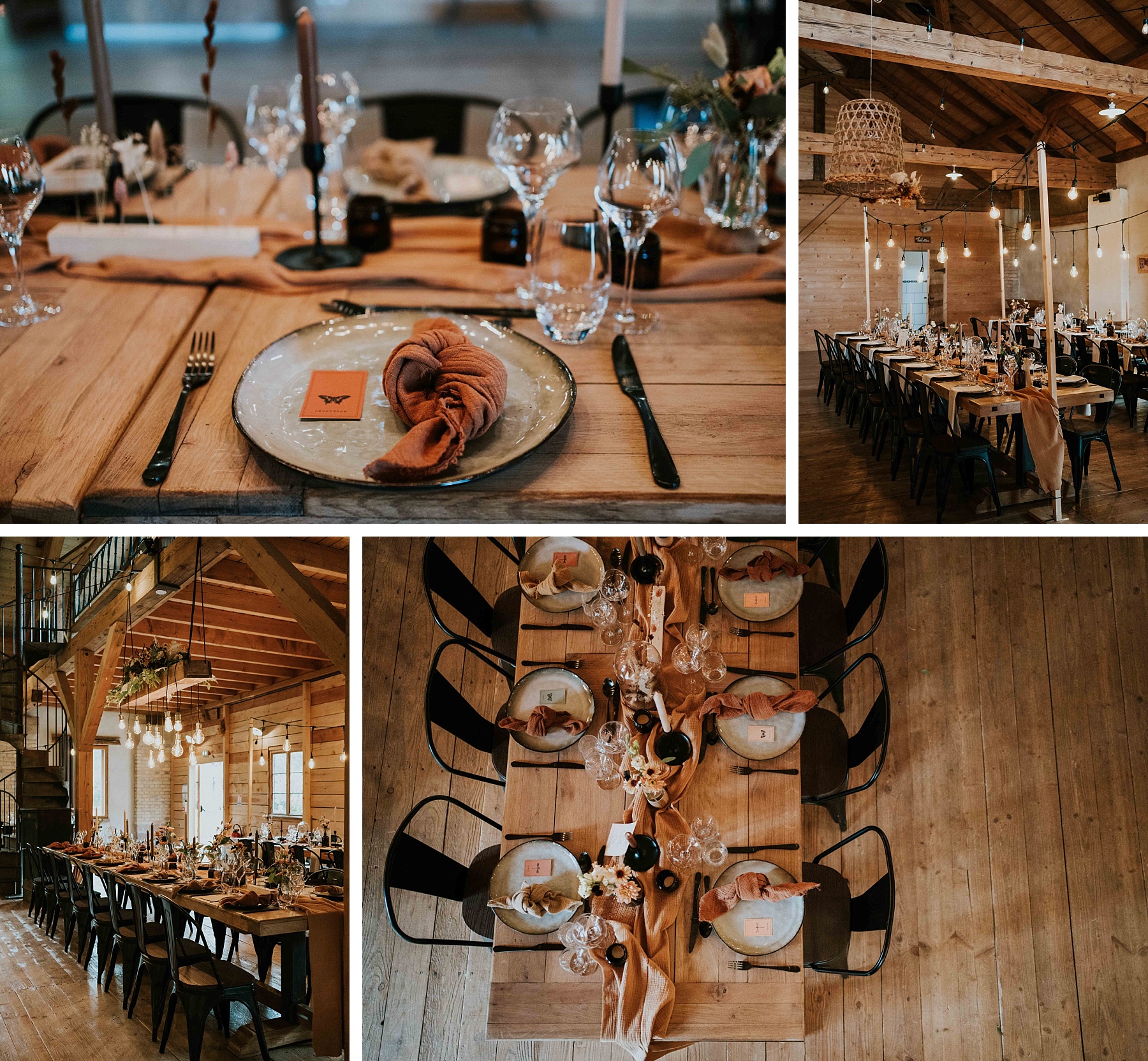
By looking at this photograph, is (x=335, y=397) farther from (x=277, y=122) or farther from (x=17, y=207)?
(x=277, y=122)

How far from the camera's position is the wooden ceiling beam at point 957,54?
2.23 metres

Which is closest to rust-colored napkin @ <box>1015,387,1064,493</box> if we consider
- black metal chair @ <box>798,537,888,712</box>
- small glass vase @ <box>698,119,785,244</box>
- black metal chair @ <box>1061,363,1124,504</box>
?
black metal chair @ <box>1061,363,1124,504</box>

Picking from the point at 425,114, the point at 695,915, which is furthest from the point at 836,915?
the point at 425,114

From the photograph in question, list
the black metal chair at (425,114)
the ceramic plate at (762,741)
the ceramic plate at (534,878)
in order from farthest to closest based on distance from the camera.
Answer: the black metal chair at (425,114) < the ceramic plate at (762,741) < the ceramic plate at (534,878)

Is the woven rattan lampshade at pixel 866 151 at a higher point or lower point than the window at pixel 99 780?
higher

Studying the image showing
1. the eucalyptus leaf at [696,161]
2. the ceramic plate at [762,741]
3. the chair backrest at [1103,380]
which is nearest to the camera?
the eucalyptus leaf at [696,161]

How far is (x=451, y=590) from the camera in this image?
7.91 feet

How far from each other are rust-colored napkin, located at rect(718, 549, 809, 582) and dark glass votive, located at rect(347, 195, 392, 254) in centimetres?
126

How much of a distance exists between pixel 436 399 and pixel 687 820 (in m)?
1.29

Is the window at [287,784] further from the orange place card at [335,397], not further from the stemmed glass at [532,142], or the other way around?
the stemmed glass at [532,142]

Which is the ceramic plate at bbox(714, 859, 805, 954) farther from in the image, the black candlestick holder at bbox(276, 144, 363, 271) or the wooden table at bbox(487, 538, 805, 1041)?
the black candlestick holder at bbox(276, 144, 363, 271)

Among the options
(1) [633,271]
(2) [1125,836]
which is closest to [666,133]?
(1) [633,271]

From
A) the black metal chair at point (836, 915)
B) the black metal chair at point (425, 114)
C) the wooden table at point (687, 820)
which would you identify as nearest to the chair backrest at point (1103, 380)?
the wooden table at point (687, 820)

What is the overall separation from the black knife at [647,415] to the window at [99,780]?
2.16 m
